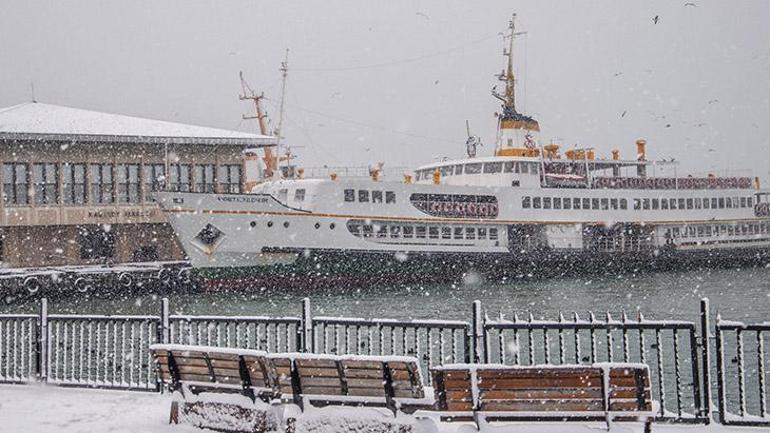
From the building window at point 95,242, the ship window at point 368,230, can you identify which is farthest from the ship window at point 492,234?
the building window at point 95,242

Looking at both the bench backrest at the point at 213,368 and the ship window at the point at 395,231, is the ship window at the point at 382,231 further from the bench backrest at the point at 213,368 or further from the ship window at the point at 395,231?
the bench backrest at the point at 213,368

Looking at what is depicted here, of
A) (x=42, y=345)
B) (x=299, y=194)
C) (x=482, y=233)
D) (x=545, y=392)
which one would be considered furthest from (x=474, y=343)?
(x=482, y=233)

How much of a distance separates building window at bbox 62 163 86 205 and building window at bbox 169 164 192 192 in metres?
3.66

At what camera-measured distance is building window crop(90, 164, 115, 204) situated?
35969 millimetres

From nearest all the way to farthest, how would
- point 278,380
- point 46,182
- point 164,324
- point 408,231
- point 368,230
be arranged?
point 278,380 → point 164,324 → point 46,182 → point 368,230 → point 408,231

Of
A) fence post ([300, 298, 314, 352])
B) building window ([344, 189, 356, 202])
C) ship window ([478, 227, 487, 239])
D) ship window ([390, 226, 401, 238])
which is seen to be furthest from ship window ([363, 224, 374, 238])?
fence post ([300, 298, 314, 352])

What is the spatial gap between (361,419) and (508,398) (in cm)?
133

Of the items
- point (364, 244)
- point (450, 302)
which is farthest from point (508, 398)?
point (364, 244)

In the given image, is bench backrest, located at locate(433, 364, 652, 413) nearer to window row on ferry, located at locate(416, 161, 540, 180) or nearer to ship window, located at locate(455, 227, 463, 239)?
ship window, located at locate(455, 227, 463, 239)

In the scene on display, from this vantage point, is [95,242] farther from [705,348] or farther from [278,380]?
[705,348]

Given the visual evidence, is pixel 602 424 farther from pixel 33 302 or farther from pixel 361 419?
pixel 33 302

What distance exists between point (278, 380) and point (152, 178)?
31.0 metres

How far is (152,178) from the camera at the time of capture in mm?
37250

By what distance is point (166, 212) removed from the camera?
3198cm
